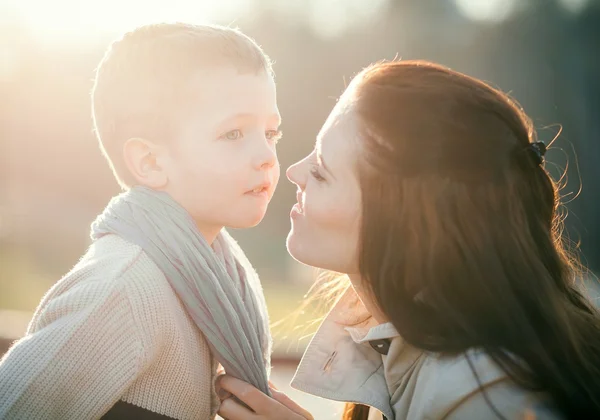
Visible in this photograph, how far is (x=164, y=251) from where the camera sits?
2678mm

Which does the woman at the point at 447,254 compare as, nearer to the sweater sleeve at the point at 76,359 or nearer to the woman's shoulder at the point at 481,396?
the woman's shoulder at the point at 481,396

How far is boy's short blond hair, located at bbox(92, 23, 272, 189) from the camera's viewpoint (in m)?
2.94

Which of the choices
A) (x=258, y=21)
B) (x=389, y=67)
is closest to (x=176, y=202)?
(x=389, y=67)

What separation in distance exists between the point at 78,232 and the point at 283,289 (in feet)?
27.0

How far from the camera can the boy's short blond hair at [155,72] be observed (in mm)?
2936

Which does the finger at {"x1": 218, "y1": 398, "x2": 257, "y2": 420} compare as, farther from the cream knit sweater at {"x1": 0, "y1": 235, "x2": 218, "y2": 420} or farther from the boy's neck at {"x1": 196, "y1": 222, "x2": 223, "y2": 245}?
the boy's neck at {"x1": 196, "y1": 222, "x2": 223, "y2": 245}

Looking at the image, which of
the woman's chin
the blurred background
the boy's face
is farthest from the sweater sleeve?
the blurred background

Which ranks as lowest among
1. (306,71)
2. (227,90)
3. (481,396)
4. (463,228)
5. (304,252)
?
(306,71)

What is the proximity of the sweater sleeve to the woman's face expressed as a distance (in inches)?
30.0

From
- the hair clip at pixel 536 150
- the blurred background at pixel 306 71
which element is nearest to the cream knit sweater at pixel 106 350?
the hair clip at pixel 536 150

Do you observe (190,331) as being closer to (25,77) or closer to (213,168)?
(213,168)

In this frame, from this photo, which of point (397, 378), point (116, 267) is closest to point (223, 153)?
point (116, 267)

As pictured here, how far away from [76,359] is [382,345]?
1074 mm

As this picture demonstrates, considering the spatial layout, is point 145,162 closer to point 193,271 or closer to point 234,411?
point 193,271
